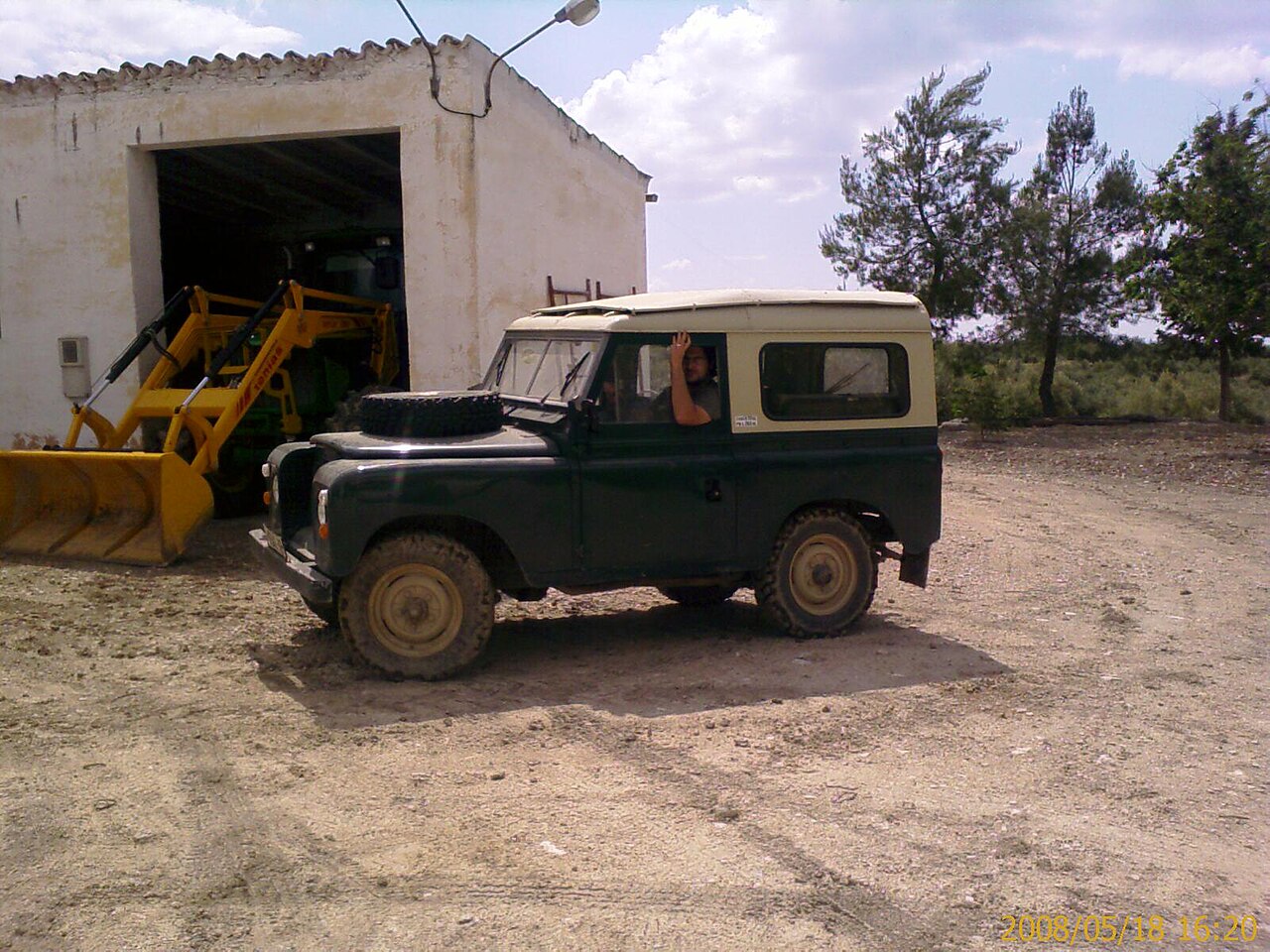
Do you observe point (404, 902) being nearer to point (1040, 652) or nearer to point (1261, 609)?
point (1040, 652)

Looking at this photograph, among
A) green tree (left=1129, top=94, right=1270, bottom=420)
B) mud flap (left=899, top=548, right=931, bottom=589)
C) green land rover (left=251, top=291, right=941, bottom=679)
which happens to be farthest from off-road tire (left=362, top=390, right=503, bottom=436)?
green tree (left=1129, top=94, right=1270, bottom=420)

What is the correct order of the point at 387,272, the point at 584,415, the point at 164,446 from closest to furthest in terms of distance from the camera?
1. the point at 584,415
2. the point at 164,446
3. the point at 387,272

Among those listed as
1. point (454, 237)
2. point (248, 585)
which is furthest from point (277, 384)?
point (248, 585)

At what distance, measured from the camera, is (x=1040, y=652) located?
679 centimetres

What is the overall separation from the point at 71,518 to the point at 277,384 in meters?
3.11

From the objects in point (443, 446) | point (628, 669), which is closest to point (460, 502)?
point (443, 446)

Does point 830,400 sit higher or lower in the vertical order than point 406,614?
higher

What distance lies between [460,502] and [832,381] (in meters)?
2.47

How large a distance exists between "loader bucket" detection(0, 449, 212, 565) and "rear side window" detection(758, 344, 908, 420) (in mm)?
5070

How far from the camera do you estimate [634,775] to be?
4.74 m

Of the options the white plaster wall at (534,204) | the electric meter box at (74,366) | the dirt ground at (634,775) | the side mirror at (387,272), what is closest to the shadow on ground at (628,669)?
the dirt ground at (634,775)

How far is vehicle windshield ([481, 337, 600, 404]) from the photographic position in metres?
6.42

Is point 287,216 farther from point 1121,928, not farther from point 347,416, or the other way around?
point 1121,928

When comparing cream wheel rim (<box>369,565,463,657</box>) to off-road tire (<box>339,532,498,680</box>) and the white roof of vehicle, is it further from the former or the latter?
the white roof of vehicle
